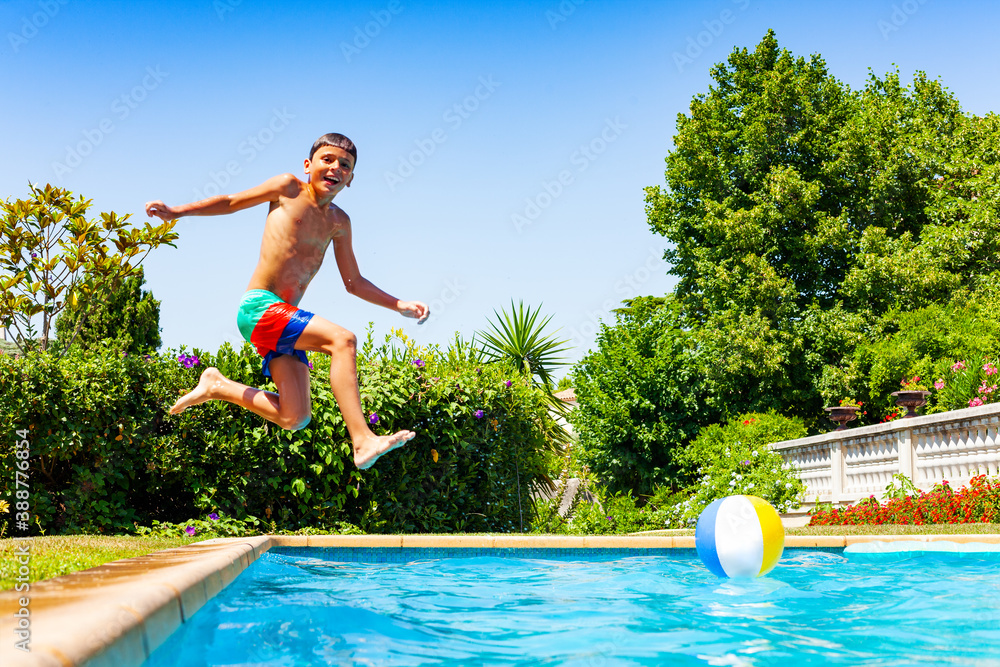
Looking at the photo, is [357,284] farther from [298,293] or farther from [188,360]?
[188,360]

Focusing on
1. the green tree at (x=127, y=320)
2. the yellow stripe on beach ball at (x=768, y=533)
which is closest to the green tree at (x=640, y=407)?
the green tree at (x=127, y=320)

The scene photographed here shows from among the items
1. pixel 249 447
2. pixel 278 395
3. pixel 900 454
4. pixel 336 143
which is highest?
pixel 336 143

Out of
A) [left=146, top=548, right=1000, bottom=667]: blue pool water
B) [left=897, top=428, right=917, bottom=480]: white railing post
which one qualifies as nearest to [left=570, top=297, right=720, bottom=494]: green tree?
[left=897, top=428, right=917, bottom=480]: white railing post

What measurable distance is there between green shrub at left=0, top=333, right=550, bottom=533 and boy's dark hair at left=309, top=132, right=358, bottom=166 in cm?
424

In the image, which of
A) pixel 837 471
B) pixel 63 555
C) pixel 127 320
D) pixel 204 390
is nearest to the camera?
pixel 63 555

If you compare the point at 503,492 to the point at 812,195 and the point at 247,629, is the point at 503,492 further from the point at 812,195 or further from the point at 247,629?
the point at 812,195

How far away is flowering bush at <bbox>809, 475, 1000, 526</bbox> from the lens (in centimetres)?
1012

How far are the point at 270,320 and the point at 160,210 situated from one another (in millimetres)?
912

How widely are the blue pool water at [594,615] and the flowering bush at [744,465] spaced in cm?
807

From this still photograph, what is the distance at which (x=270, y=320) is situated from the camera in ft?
15.9

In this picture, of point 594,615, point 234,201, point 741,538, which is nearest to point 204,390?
point 234,201

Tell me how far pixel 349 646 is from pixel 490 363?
270 inches

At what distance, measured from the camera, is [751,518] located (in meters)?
5.23

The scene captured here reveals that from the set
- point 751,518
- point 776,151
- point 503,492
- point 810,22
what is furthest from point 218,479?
point 776,151
